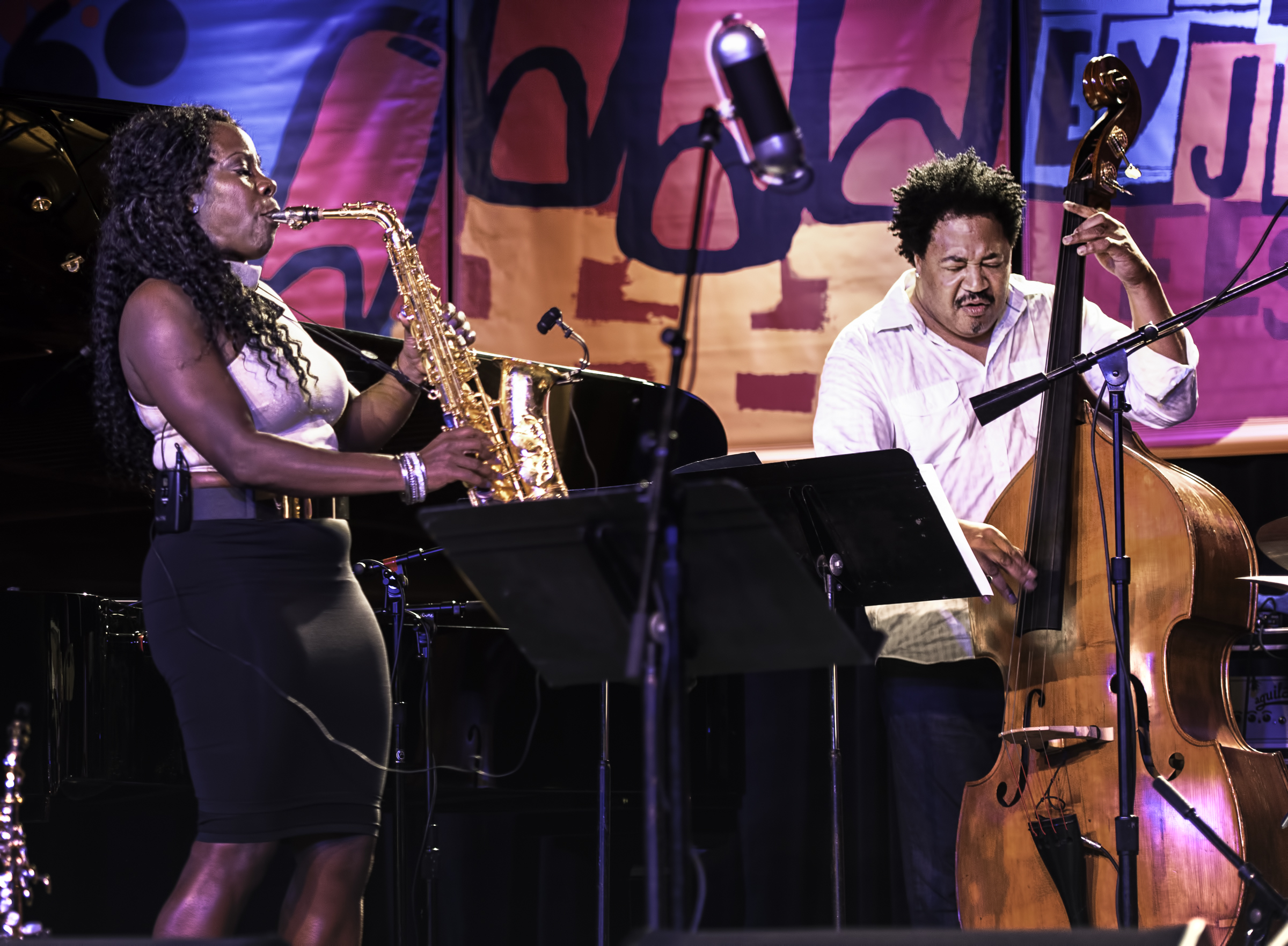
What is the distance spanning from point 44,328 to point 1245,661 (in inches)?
121

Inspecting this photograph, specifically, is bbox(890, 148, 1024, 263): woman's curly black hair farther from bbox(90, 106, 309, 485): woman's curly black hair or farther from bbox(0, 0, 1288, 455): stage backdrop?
bbox(90, 106, 309, 485): woman's curly black hair

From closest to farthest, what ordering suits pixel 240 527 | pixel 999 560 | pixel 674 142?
pixel 240 527
pixel 999 560
pixel 674 142

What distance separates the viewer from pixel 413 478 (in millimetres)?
2229

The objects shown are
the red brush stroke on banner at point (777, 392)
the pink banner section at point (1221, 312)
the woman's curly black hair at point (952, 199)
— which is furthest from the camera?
the red brush stroke on banner at point (777, 392)

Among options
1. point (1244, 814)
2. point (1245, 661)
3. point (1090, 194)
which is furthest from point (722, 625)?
point (1245, 661)

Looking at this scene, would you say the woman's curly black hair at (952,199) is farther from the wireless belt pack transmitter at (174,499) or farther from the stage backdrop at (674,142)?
the wireless belt pack transmitter at (174,499)

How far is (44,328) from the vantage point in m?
3.28

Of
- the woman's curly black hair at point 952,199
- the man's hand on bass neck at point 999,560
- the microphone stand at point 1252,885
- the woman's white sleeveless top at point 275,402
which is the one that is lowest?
the microphone stand at point 1252,885

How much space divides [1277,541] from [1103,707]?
0.84 meters

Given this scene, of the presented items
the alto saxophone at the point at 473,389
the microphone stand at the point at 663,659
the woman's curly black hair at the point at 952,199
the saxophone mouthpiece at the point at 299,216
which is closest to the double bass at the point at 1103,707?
the woman's curly black hair at the point at 952,199

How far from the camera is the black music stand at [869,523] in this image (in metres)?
2.48

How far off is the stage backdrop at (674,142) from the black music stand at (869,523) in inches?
77.2

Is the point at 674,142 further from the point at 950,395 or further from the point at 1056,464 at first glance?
the point at 1056,464

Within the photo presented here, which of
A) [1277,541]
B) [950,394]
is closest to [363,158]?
[950,394]
